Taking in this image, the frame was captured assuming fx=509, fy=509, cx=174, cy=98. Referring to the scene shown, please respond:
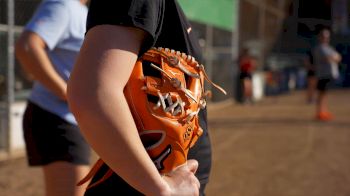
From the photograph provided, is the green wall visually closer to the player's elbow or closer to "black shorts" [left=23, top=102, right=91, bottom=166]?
"black shorts" [left=23, top=102, right=91, bottom=166]

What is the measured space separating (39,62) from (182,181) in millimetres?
1204

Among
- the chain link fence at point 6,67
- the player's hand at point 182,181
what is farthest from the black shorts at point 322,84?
the player's hand at point 182,181

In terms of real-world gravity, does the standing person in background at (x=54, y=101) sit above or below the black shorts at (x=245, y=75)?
above

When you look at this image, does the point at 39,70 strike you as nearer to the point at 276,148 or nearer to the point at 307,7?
the point at 276,148

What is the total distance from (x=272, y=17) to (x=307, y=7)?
66.0 inches

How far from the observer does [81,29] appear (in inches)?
96.7

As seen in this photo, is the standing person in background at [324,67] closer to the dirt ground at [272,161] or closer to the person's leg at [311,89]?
the dirt ground at [272,161]

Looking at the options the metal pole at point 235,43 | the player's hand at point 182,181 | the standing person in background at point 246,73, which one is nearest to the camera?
the player's hand at point 182,181

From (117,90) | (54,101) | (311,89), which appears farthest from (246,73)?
(117,90)

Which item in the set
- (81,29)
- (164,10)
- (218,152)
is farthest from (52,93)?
(218,152)

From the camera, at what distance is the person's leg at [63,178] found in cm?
220

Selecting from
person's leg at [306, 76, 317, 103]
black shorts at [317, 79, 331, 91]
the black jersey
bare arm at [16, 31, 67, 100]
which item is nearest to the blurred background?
person's leg at [306, 76, 317, 103]

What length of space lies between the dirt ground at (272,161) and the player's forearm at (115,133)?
3.86m

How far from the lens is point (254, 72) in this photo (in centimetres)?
1716
